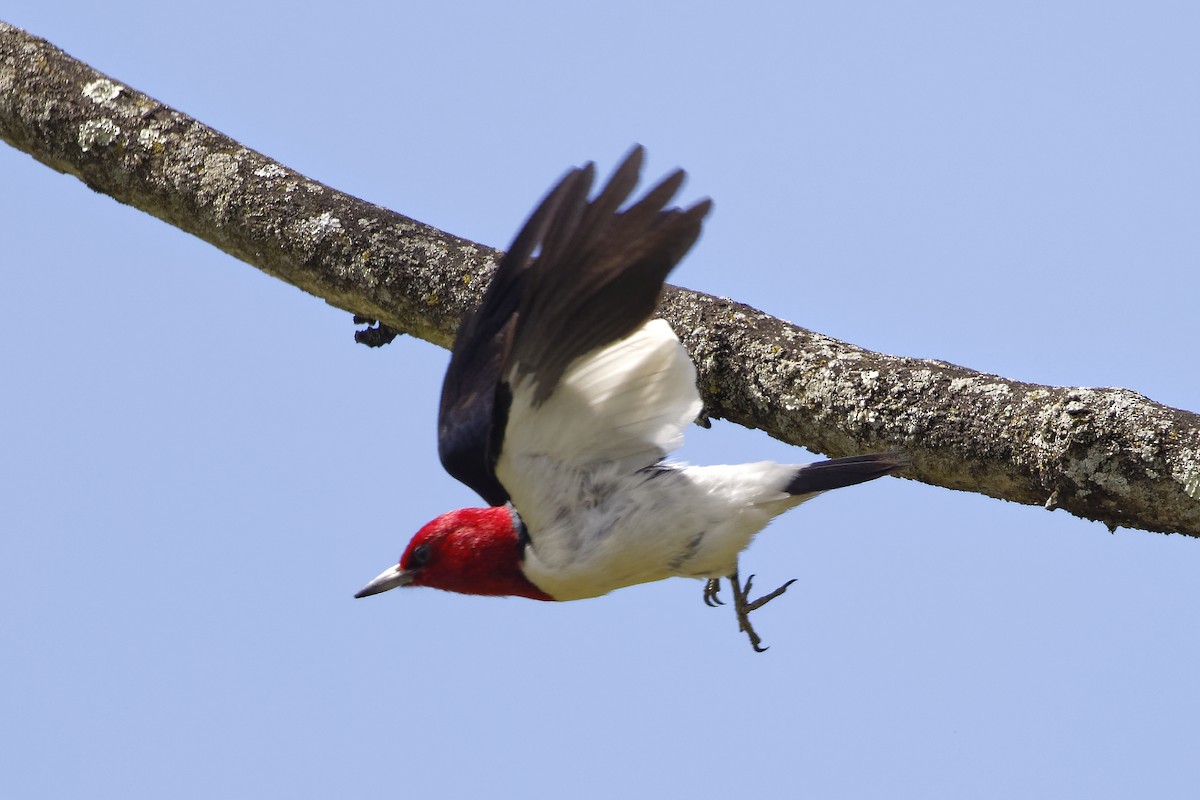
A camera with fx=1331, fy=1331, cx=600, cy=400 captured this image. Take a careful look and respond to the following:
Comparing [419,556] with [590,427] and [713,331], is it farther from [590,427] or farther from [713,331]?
[713,331]

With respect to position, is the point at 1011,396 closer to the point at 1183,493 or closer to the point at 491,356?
the point at 1183,493

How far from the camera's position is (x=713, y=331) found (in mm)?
3562

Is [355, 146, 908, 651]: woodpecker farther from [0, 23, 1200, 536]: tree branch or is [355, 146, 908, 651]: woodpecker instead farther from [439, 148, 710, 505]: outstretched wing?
[0, 23, 1200, 536]: tree branch

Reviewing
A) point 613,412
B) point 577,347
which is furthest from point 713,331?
point 577,347

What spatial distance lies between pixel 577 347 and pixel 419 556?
3.21ft

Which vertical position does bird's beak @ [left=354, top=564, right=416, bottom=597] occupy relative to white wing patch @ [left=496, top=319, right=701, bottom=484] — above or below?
below

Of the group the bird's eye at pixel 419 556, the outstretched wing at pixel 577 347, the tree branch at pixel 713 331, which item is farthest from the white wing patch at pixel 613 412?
the bird's eye at pixel 419 556

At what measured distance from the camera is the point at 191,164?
158 inches

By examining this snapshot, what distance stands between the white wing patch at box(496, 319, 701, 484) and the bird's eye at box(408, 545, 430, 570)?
0.55 m

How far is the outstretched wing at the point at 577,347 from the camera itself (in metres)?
2.83

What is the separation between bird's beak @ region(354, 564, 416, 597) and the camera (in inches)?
146

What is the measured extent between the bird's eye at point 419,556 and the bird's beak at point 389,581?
4 centimetres

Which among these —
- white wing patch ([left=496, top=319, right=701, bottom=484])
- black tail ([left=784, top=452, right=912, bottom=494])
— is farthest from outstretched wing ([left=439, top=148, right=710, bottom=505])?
black tail ([left=784, top=452, right=912, bottom=494])

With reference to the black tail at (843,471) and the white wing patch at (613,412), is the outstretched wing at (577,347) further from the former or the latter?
the black tail at (843,471)
